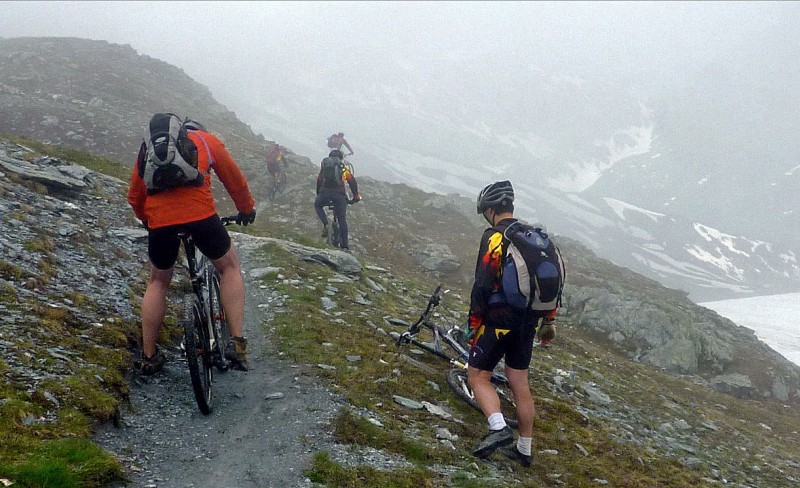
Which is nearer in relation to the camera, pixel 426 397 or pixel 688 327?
pixel 426 397

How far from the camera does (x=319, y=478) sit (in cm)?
485

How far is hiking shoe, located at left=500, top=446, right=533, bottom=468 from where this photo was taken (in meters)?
6.21

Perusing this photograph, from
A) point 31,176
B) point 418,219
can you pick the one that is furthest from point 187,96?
point 31,176

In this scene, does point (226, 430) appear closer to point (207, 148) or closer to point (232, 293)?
point (232, 293)

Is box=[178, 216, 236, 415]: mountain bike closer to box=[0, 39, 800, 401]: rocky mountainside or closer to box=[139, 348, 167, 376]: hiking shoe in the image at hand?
box=[139, 348, 167, 376]: hiking shoe

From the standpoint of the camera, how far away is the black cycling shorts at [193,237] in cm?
521

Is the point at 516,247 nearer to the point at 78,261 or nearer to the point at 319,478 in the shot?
the point at 319,478

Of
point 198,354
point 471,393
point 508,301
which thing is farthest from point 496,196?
point 198,354

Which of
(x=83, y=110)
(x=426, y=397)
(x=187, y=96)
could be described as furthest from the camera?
(x=187, y=96)

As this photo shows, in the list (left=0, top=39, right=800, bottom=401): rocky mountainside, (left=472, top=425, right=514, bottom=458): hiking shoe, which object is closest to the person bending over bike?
(left=0, top=39, right=800, bottom=401): rocky mountainside

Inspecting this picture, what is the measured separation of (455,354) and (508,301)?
3.59 meters

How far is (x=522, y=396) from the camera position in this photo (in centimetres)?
600

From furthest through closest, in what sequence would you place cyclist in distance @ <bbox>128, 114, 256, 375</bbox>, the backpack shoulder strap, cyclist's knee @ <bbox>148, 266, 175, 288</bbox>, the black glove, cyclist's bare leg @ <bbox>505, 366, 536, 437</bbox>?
the black glove → cyclist's bare leg @ <bbox>505, 366, 536, 437</bbox> → cyclist's knee @ <bbox>148, 266, 175, 288</bbox> → the backpack shoulder strap → cyclist in distance @ <bbox>128, 114, 256, 375</bbox>

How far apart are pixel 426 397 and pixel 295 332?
301cm
